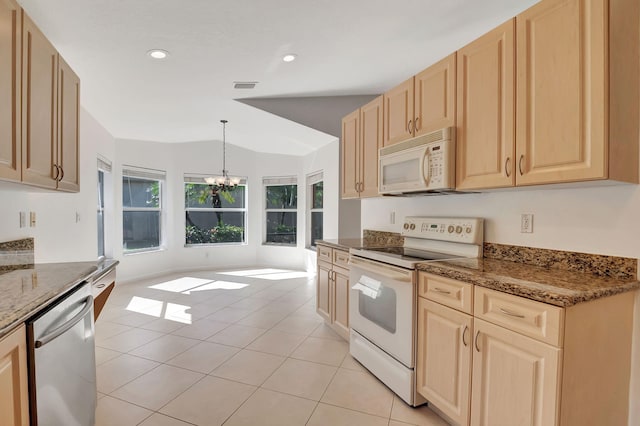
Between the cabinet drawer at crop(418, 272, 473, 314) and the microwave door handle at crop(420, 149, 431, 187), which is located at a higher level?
the microwave door handle at crop(420, 149, 431, 187)

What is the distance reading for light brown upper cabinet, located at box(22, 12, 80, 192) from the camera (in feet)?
5.64

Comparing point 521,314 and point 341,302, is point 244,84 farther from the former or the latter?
point 521,314

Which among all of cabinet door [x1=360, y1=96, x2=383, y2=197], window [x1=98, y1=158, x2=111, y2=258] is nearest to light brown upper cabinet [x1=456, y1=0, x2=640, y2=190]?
cabinet door [x1=360, y1=96, x2=383, y2=197]

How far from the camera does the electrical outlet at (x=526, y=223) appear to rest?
1962 mm

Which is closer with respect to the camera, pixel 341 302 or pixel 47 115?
pixel 47 115

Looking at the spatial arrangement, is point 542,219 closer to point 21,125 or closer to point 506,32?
point 506,32

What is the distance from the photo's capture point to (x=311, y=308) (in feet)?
13.3

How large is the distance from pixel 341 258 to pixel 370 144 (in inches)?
42.8

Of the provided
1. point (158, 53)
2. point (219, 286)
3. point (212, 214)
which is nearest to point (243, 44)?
point (158, 53)

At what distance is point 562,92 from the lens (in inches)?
58.7

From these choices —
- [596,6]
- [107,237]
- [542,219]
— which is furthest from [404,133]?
[107,237]

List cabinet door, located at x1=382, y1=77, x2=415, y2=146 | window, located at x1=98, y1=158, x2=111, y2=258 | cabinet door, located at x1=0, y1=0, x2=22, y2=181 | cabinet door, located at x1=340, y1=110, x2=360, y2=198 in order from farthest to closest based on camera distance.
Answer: window, located at x1=98, y1=158, x2=111, y2=258 → cabinet door, located at x1=340, y1=110, x2=360, y2=198 → cabinet door, located at x1=382, y1=77, x2=415, y2=146 → cabinet door, located at x1=0, y1=0, x2=22, y2=181

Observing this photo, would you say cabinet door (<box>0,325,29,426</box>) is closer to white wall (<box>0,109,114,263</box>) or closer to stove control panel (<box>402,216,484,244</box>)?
white wall (<box>0,109,114,263</box>)

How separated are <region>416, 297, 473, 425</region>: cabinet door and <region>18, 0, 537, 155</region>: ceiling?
80.6 inches
